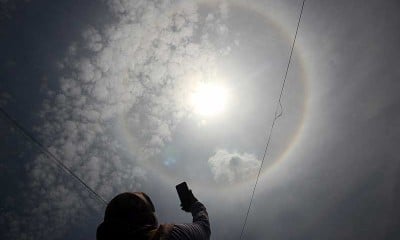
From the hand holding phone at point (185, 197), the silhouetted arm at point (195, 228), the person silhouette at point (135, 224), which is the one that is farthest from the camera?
the hand holding phone at point (185, 197)

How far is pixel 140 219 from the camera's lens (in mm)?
2125

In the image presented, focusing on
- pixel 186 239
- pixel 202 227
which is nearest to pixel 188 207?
pixel 202 227

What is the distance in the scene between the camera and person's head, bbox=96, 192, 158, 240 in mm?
2057

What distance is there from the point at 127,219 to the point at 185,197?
0.93 metres

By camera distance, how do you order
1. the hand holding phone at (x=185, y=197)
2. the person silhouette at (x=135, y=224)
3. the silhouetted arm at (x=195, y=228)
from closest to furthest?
the person silhouette at (x=135, y=224) < the silhouetted arm at (x=195, y=228) < the hand holding phone at (x=185, y=197)

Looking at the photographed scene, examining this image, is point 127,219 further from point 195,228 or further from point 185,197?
point 185,197

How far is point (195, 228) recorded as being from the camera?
93.4 inches

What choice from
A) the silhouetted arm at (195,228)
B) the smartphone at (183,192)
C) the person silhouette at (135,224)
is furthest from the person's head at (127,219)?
the smartphone at (183,192)

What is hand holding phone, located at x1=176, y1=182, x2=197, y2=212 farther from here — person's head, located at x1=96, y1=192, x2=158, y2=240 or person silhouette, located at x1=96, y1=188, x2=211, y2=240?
person's head, located at x1=96, y1=192, x2=158, y2=240

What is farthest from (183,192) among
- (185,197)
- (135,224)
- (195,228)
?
(135,224)

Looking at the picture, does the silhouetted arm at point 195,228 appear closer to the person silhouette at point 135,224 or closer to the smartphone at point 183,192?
the person silhouette at point 135,224

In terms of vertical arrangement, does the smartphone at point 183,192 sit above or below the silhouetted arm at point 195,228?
above

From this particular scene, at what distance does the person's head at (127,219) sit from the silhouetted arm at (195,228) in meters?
0.17

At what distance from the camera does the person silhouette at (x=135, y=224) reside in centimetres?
205
